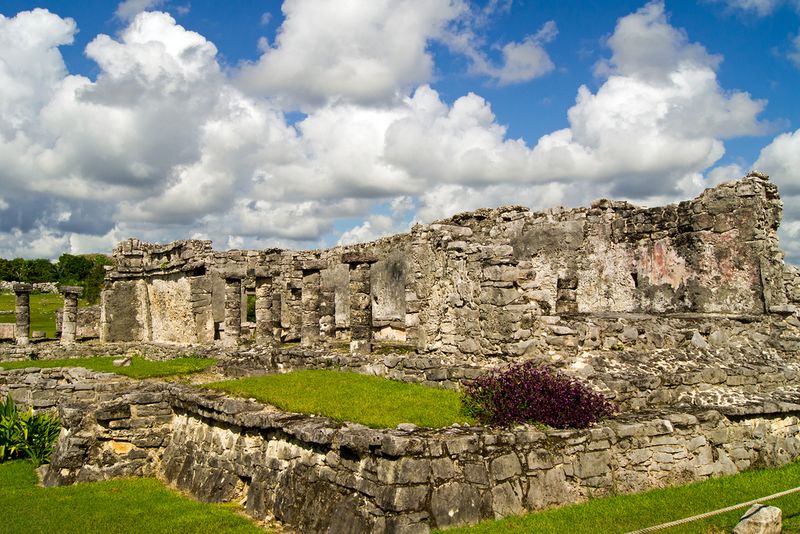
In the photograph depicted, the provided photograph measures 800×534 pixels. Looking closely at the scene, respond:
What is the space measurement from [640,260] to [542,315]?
25.1 ft

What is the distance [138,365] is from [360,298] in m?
6.89

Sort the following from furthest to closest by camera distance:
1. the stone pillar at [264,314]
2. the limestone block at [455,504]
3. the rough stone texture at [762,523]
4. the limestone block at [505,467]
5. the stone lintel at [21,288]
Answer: the stone lintel at [21,288]
the stone pillar at [264,314]
the limestone block at [505,467]
the limestone block at [455,504]
the rough stone texture at [762,523]

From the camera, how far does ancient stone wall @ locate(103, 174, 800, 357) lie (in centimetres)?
1133

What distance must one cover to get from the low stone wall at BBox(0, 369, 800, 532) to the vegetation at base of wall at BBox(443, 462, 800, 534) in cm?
19

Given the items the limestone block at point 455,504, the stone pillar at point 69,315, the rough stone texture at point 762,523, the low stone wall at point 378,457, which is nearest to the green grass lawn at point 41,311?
the stone pillar at point 69,315

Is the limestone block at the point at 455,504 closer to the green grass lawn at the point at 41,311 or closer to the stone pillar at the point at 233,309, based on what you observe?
the stone pillar at the point at 233,309

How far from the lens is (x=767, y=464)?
9.16 m

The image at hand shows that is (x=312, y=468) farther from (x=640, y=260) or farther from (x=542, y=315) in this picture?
(x=640, y=260)

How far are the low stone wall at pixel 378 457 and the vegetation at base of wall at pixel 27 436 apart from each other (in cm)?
168

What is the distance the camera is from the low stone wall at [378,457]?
6691mm

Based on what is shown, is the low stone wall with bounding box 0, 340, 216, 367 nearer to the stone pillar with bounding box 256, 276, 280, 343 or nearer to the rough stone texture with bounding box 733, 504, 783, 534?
the stone pillar with bounding box 256, 276, 280, 343

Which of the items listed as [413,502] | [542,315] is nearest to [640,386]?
[542,315]

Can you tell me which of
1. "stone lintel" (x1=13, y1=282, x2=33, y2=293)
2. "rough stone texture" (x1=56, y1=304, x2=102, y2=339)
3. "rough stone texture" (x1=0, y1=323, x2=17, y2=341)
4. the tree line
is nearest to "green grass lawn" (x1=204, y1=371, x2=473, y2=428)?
"stone lintel" (x1=13, y1=282, x2=33, y2=293)

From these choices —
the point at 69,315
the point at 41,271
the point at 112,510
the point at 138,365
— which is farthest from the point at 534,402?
the point at 41,271
